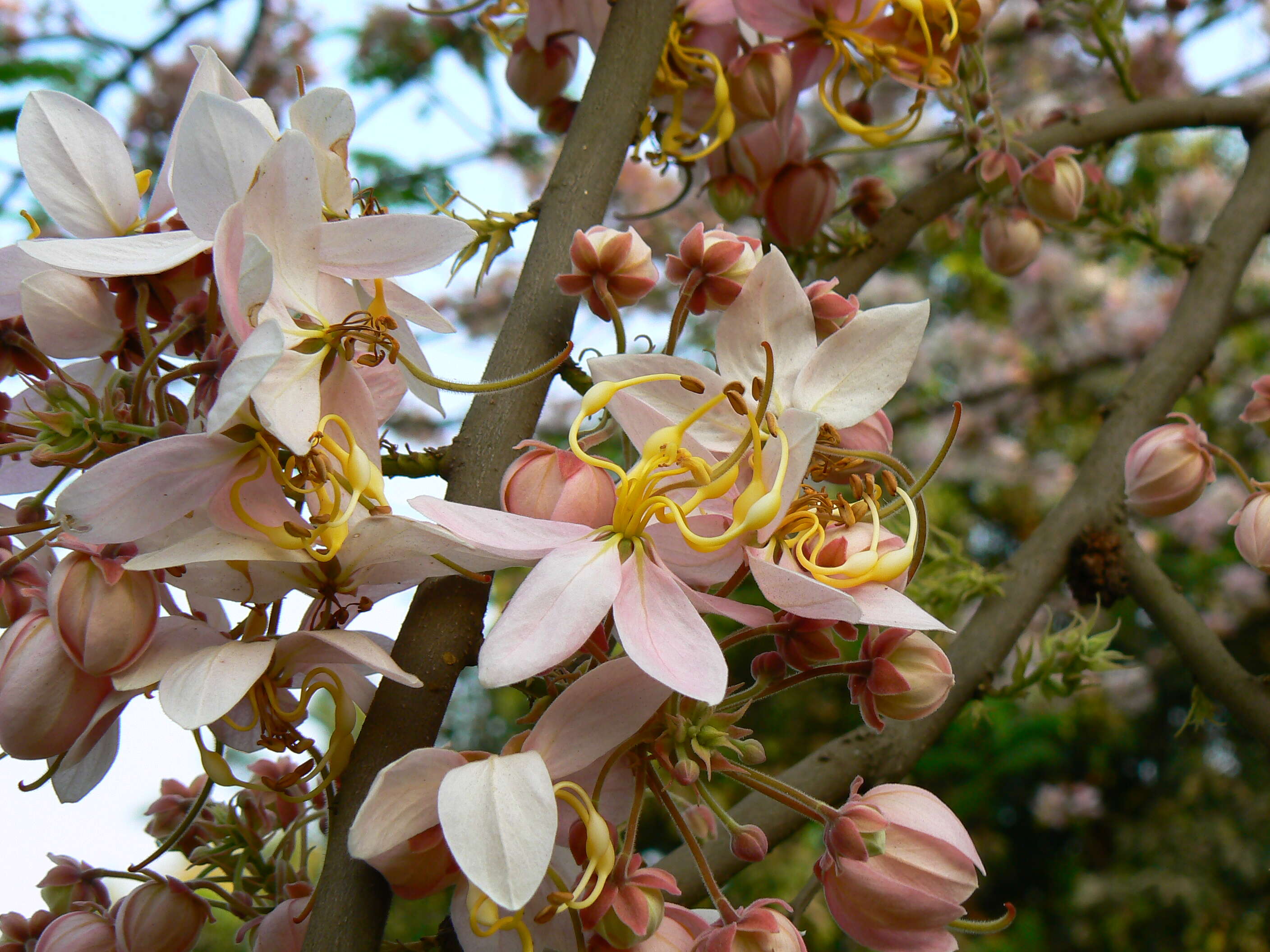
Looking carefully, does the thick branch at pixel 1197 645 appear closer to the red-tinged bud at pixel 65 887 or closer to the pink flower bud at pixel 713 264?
the pink flower bud at pixel 713 264

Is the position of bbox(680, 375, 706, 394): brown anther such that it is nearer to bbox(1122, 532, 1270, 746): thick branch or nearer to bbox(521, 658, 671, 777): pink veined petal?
bbox(521, 658, 671, 777): pink veined petal

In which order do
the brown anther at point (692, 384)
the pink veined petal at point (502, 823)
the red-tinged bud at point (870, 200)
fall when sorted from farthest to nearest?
the red-tinged bud at point (870, 200)
the brown anther at point (692, 384)
the pink veined petal at point (502, 823)

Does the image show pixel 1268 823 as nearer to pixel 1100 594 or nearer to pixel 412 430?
pixel 1100 594

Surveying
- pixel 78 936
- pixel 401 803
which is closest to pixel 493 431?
pixel 401 803

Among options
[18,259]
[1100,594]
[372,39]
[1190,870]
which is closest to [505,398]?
[18,259]

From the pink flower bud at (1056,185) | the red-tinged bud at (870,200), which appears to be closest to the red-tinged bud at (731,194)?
the red-tinged bud at (870,200)

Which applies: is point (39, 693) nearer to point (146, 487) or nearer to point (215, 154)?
point (146, 487)

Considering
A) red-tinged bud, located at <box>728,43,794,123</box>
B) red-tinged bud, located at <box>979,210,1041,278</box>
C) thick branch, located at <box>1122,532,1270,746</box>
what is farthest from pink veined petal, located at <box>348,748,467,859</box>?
red-tinged bud, located at <box>979,210,1041,278</box>
